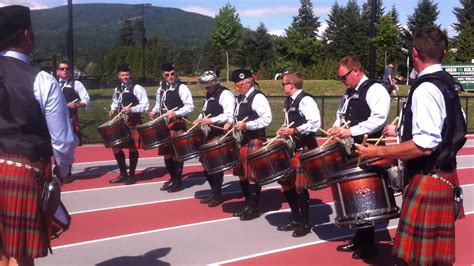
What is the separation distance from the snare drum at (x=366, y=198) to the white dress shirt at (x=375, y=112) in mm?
871

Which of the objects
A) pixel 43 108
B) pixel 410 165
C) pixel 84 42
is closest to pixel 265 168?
pixel 410 165

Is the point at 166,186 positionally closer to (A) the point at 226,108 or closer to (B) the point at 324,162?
(A) the point at 226,108

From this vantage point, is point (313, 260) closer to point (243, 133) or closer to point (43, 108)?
point (243, 133)

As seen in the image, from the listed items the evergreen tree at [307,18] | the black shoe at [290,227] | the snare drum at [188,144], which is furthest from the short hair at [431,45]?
the evergreen tree at [307,18]

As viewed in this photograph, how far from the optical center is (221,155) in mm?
6391

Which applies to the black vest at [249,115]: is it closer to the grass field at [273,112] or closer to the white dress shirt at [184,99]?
the white dress shirt at [184,99]

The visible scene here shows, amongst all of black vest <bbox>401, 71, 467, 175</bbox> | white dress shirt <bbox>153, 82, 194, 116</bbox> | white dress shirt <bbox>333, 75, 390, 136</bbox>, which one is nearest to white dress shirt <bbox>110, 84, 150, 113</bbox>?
white dress shirt <bbox>153, 82, 194, 116</bbox>

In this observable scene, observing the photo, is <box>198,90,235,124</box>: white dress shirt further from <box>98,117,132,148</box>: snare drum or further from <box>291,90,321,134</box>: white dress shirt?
<box>98,117,132,148</box>: snare drum

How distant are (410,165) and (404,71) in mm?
53064

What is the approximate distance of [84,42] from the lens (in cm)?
16062

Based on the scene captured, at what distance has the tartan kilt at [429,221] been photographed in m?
3.51

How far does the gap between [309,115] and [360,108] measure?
0.85 m

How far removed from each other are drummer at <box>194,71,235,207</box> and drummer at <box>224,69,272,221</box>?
13.2 inches

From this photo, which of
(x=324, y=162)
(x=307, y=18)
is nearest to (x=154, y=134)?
(x=324, y=162)
